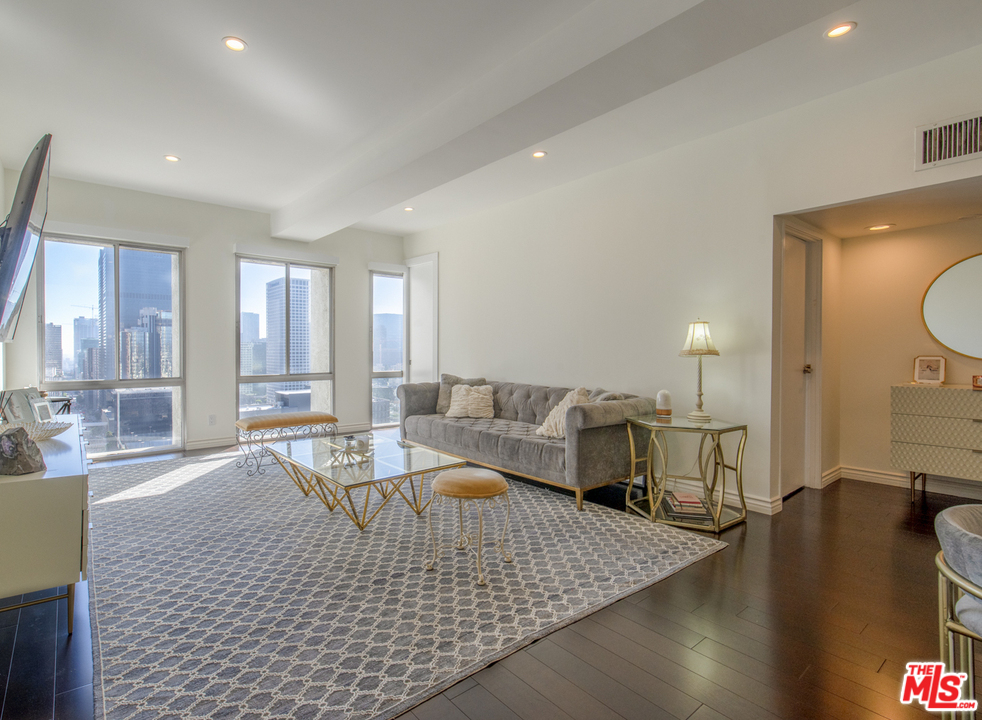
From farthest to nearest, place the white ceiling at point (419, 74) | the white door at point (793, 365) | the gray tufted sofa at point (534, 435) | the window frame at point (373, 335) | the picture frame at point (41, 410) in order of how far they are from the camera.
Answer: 1. the window frame at point (373, 335)
2. the white door at point (793, 365)
3. the gray tufted sofa at point (534, 435)
4. the picture frame at point (41, 410)
5. the white ceiling at point (419, 74)

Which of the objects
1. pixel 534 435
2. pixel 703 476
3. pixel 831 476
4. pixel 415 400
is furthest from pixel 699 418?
pixel 415 400

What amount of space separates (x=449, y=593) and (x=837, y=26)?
336 cm

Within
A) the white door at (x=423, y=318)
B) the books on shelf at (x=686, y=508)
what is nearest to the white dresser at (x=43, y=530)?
the books on shelf at (x=686, y=508)

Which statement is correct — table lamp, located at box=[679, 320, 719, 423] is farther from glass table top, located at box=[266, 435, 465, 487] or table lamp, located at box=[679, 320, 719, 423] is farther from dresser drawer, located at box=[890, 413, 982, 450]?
glass table top, located at box=[266, 435, 465, 487]

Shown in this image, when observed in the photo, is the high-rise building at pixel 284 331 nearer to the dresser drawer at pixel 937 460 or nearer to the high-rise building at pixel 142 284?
the high-rise building at pixel 142 284

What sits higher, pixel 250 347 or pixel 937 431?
pixel 250 347

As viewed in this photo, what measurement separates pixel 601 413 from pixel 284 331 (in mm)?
4417

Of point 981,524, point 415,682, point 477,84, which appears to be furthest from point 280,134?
point 981,524

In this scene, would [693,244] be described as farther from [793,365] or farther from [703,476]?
[703,476]

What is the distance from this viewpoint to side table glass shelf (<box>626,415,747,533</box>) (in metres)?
3.31

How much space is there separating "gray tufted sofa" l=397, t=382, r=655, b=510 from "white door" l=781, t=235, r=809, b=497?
104 centimetres

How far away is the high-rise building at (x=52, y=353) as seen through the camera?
4844mm

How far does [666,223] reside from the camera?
414 centimetres

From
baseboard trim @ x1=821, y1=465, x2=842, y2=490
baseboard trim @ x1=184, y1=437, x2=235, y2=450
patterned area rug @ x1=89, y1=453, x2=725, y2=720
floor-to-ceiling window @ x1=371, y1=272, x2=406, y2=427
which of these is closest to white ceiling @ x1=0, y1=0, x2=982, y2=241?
patterned area rug @ x1=89, y1=453, x2=725, y2=720
